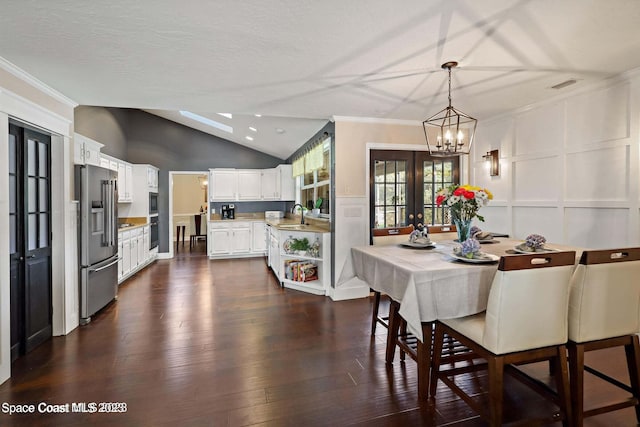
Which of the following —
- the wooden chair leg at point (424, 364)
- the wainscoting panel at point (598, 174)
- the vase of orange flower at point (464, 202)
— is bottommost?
the wooden chair leg at point (424, 364)

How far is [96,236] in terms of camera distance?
3.54 meters

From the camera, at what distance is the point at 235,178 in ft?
25.0

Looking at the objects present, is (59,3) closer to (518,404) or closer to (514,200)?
(518,404)

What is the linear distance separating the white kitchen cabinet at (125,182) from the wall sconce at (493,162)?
6.25 metres

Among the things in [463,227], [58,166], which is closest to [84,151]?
[58,166]

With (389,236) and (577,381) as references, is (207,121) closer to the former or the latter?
(389,236)

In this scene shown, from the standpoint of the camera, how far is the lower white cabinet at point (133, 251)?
Answer: 197 inches

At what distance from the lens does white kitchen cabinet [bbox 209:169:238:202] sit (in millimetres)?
7523

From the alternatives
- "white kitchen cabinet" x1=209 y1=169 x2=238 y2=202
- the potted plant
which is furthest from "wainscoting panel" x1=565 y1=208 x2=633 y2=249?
"white kitchen cabinet" x1=209 y1=169 x2=238 y2=202

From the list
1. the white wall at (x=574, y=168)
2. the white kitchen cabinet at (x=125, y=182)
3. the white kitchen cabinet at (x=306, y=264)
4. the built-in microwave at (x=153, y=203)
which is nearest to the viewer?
the white wall at (x=574, y=168)

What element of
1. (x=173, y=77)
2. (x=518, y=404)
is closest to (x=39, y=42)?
(x=173, y=77)

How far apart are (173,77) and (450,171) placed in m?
3.90

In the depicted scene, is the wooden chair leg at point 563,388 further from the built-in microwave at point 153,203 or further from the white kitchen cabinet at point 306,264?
the built-in microwave at point 153,203

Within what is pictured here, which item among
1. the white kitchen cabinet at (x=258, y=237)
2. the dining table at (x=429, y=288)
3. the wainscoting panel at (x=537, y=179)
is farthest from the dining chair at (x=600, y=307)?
the white kitchen cabinet at (x=258, y=237)
